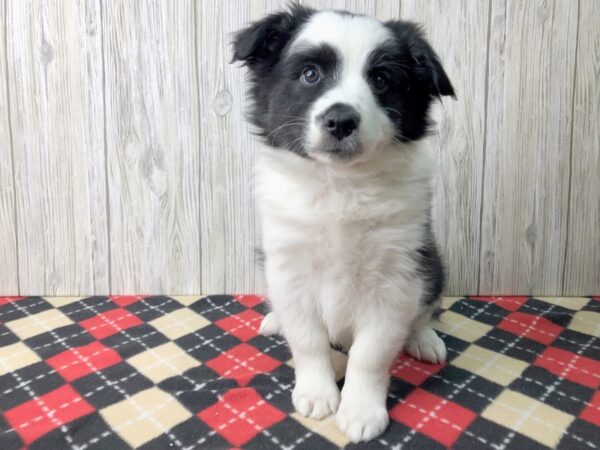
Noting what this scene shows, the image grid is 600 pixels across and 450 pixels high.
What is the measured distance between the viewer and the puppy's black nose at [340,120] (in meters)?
1.19

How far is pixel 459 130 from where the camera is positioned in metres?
2.05

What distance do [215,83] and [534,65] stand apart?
4.19 ft

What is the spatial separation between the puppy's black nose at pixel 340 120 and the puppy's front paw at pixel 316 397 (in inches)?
26.9

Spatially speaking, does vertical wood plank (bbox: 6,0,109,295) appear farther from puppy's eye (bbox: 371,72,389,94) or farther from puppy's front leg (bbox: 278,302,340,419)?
puppy's eye (bbox: 371,72,389,94)

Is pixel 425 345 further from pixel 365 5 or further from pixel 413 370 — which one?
pixel 365 5

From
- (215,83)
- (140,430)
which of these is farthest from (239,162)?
(140,430)

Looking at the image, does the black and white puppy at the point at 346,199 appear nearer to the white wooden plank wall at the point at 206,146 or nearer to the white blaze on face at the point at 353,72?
the white blaze on face at the point at 353,72

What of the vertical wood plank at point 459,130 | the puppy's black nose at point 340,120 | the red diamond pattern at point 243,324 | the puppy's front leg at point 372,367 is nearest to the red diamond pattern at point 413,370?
the puppy's front leg at point 372,367

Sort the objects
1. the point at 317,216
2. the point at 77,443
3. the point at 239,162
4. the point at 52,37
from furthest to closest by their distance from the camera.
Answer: the point at 239,162
the point at 52,37
the point at 317,216
the point at 77,443

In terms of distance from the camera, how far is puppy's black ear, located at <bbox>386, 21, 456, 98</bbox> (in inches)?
52.6

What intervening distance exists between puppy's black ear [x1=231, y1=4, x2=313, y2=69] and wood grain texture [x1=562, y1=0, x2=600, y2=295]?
1.22m

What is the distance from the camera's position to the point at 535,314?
2002 millimetres

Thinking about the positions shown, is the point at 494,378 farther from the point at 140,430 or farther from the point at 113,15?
the point at 113,15

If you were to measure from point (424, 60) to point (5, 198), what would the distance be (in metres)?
1.71
